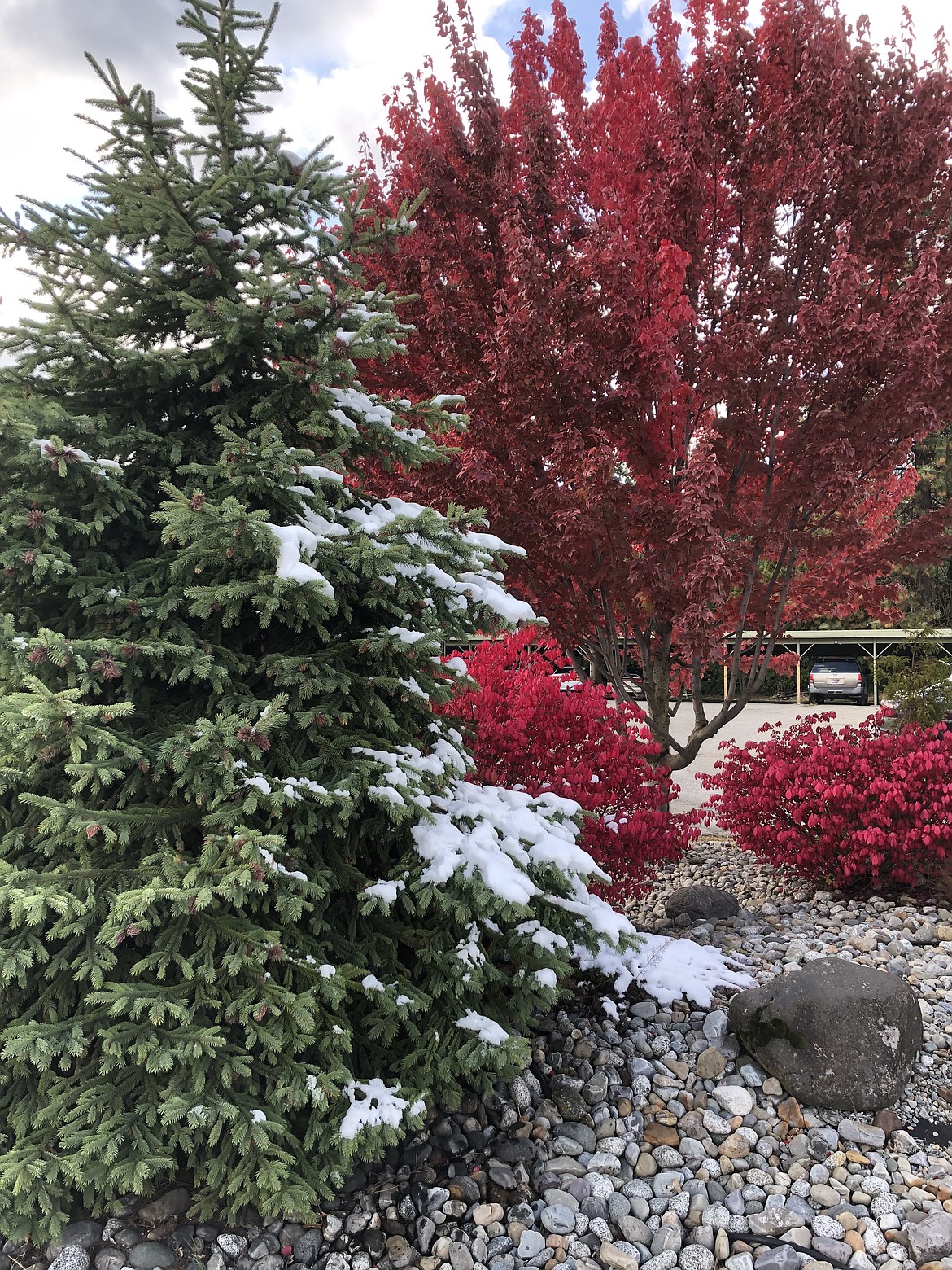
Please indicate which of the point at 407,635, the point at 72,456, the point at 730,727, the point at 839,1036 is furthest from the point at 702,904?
the point at 730,727

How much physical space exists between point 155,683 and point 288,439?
37.8 inches

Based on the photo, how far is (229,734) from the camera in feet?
7.03

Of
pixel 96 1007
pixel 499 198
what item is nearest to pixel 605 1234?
pixel 96 1007

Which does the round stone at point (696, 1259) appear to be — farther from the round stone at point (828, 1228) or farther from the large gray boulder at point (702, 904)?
the large gray boulder at point (702, 904)

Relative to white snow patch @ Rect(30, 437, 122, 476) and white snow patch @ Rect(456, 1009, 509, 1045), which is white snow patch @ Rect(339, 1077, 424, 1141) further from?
white snow patch @ Rect(30, 437, 122, 476)

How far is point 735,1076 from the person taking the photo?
9.55ft

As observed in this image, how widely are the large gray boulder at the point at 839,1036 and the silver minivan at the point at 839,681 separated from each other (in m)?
18.9

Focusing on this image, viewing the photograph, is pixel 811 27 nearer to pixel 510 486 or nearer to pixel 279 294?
pixel 510 486

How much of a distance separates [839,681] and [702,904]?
17517mm

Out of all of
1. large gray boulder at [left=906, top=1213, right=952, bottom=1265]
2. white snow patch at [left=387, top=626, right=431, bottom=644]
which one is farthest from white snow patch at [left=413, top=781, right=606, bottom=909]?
large gray boulder at [left=906, top=1213, right=952, bottom=1265]

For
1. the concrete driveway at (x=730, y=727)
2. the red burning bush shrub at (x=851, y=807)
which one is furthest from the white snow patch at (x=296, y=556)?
the concrete driveway at (x=730, y=727)

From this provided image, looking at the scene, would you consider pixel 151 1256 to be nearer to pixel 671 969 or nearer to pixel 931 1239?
pixel 931 1239

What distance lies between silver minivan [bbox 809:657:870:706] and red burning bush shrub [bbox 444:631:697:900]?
1784 cm

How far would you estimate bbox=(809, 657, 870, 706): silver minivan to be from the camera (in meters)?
20.1
